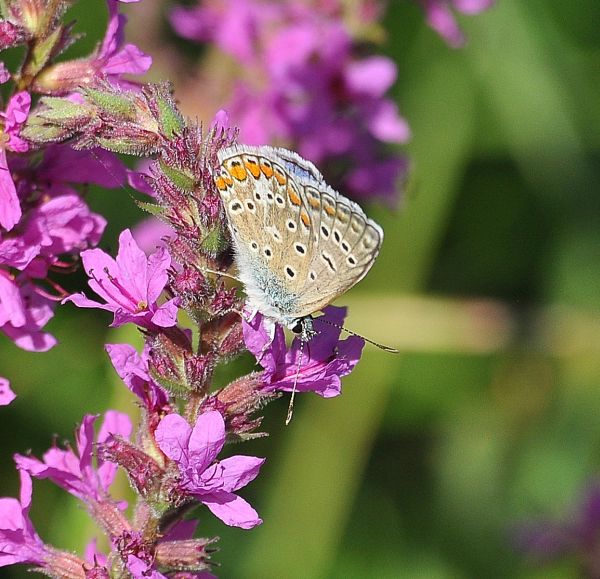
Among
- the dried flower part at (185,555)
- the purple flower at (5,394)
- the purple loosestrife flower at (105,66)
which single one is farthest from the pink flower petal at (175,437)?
the purple loosestrife flower at (105,66)

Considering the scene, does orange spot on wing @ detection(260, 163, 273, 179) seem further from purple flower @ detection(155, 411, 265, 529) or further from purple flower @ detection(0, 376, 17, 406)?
purple flower @ detection(0, 376, 17, 406)

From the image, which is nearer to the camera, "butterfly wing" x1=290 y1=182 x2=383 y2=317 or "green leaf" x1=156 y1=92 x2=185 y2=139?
"green leaf" x1=156 y1=92 x2=185 y2=139

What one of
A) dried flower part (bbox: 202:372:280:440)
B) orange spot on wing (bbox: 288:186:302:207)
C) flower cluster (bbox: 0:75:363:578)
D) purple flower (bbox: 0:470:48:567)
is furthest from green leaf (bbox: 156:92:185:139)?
purple flower (bbox: 0:470:48:567)

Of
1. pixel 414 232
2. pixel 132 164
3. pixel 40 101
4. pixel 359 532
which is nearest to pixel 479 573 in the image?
pixel 359 532

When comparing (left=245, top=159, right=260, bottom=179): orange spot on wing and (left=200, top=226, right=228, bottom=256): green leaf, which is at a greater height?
(left=245, top=159, right=260, bottom=179): orange spot on wing

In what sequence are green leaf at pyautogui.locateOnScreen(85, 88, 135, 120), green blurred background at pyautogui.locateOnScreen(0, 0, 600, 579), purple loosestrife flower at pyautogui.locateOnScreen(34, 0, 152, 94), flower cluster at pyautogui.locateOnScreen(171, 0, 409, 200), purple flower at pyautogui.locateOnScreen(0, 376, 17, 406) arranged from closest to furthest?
green leaf at pyautogui.locateOnScreen(85, 88, 135, 120) < purple flower at pyautogui.locateOnScreen(0, 376, 17, 406) < purple loosestrife flower at pyautogui.locateOnScreen(34, 0, 152, 94) < flower cluster at pyautogui.locateOnScreen(171, 0, 409, 200) < green blurred background at pyautogui.locateOnScreen(0, 0, 600, 579)

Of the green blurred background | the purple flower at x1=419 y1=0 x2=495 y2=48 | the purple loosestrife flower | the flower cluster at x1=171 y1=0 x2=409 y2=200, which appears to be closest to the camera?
the purple loosestrife flower

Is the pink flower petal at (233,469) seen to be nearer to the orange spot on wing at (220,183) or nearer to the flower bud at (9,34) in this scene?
the orange spot on wing at (220,183)

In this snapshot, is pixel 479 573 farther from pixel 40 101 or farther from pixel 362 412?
pixel 40 101

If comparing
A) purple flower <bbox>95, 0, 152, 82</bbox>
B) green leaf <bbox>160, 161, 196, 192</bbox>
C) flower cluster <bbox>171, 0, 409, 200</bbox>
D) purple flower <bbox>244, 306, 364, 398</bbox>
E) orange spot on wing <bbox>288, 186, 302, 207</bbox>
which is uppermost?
flower cluster <bbox>171, 0, 409, 200</bbox>
